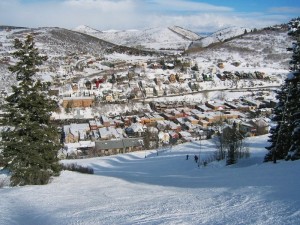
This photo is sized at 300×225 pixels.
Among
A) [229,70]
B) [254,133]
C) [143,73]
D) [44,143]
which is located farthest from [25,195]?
[229,70]

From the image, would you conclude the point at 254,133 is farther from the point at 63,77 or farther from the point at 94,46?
the point at 94,46

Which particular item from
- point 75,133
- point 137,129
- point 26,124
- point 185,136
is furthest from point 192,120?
point 26,124

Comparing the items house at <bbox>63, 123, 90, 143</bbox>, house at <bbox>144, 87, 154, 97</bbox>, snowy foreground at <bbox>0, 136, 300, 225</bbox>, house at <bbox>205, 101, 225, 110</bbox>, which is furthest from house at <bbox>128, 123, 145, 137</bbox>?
snowy foreground at <bbox>0, 136, 300, 225</bbox>

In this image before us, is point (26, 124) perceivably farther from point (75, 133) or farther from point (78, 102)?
point (78, 102)

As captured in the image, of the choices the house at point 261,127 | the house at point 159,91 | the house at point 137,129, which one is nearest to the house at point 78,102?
the house at point 159,91

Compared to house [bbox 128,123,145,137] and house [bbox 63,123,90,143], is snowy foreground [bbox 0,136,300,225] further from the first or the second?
house [bbox 128,123,145,137]

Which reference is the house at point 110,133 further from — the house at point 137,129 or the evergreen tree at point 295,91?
the evergreen tree at point 295,91
